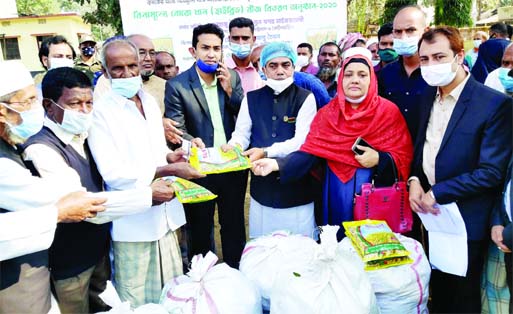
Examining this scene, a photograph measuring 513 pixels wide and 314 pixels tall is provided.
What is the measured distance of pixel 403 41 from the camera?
3188 mm

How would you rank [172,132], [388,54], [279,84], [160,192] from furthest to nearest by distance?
[388,54]
[172,132]
[279,84]
[160,192]

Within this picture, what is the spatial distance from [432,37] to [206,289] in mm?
2013

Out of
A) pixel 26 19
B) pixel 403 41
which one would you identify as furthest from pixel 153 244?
pixel 26 19

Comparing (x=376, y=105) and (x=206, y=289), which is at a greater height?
(x=376, y=105)

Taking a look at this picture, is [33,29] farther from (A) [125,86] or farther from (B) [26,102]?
(B) [26,102]

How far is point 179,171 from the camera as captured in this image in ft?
Answer: 8.41

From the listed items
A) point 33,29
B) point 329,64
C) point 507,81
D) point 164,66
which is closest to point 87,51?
point 164,66

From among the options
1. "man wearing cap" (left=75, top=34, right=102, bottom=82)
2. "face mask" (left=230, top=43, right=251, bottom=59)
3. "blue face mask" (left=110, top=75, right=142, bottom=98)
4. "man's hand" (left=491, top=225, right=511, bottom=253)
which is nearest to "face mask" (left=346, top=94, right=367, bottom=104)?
"man's hand" (left=491, top=225, right=511, bottom=253)

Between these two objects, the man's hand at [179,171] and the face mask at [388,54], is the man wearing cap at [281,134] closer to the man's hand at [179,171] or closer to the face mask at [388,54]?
the man's hand at [179,171]

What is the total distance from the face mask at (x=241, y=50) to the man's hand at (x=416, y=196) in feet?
7.65

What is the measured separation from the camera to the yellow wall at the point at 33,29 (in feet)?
79.3

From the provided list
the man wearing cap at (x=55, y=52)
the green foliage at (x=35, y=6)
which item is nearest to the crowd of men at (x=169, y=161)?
the man wearing cap at (x=55, y=52)

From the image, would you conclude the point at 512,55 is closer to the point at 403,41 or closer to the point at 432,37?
the point at 403,41

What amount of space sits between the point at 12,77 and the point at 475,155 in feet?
8.16
